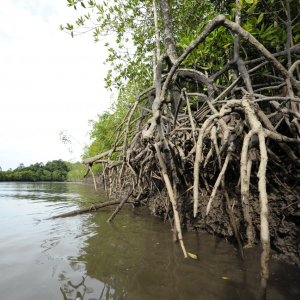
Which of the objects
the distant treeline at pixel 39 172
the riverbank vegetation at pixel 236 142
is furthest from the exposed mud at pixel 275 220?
the distant treeline at pixel 39 172

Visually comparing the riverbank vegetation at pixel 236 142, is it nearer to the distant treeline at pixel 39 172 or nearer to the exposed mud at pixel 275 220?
the exposed mud at pixel 275 220

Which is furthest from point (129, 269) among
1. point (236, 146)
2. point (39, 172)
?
point (39, 172)

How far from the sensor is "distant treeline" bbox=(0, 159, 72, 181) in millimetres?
45969

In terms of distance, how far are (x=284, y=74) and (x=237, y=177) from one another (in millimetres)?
1291

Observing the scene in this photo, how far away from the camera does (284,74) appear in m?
1.99

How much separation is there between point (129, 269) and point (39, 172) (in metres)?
60.0

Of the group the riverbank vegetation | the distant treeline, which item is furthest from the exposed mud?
the distant treeline

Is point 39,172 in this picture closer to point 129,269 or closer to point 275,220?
point 129,269

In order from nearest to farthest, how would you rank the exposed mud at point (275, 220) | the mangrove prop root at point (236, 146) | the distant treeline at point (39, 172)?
the mangrove prop root at point (236, 146), the exposed mud at point (275, 220), the distant treeline at point (39, 172)

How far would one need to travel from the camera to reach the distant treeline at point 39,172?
151 feet

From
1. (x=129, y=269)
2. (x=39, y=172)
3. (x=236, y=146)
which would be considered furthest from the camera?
(x=39, y=172)

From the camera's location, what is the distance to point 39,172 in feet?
173

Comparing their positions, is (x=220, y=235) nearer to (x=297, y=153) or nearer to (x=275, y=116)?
(x=297, y=153)

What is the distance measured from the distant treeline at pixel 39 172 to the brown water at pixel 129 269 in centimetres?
5339
